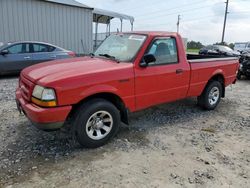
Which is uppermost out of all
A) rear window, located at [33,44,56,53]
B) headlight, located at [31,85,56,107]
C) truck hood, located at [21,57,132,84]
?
rear window, located at [33,44,56,53]

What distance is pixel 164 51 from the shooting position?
188 inches

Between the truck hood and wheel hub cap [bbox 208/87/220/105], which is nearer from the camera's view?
the truck hood

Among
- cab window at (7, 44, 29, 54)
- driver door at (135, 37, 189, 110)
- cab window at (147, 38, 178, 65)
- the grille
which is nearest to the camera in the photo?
the grille

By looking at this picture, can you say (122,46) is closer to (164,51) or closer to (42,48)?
(164,51)

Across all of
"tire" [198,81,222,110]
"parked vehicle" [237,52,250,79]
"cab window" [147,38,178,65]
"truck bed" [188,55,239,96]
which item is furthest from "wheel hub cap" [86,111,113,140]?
"parked vehicle" [237,52,250,79]

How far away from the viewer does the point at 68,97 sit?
3.51 meters

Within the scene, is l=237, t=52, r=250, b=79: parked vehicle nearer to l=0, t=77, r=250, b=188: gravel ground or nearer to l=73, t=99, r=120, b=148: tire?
l=0, t=77, r=250, b=188: gravel ground

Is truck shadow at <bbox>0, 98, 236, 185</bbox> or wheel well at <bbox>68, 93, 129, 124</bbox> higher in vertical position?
wheel well at <bbox>68, 93, 129, 124</bbox>

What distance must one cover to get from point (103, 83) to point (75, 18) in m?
12.3

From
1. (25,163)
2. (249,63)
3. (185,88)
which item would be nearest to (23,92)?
(25,163)

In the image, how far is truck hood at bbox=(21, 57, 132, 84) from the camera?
359cm

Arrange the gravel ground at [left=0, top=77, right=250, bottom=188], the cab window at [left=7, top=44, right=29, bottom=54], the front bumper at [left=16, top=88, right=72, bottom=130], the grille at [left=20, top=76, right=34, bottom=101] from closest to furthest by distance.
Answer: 1. the gravel ground at [left=0, top=77, right=250, bottom=188]
2. the front bumper at [left=16, top=88, right=72, bottom=130]
3. the grille at [left=20, top=76, right=34, bottom=101]
4. the cab window at [left=7, top=44, right=29, bottom=54]

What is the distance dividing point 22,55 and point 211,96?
23.2ft

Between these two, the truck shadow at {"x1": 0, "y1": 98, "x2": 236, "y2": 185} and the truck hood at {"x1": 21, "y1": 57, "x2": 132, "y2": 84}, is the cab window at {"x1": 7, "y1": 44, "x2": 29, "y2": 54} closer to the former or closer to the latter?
the truck shadow at {"x1": 0, "y1": 98, "x2": 236, "y2": 185}
